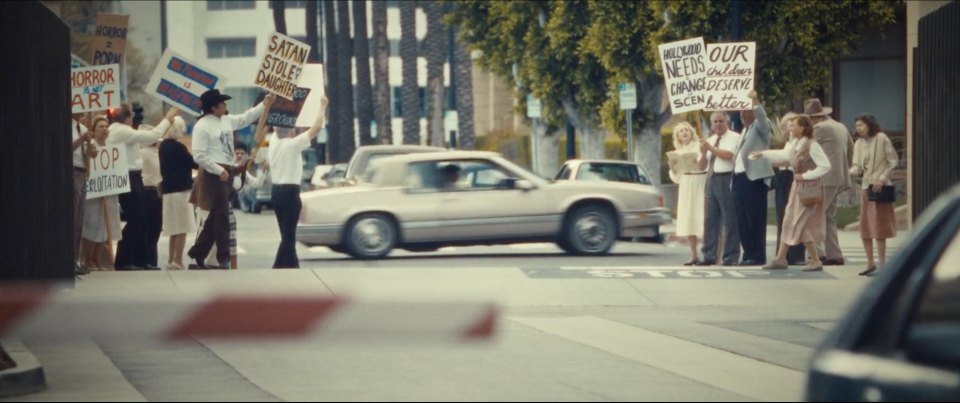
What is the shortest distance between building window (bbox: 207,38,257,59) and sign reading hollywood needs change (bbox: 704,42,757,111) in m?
85.6

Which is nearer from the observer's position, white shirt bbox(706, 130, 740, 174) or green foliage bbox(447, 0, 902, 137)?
white shirt bbox(706, 130, 740, 174)

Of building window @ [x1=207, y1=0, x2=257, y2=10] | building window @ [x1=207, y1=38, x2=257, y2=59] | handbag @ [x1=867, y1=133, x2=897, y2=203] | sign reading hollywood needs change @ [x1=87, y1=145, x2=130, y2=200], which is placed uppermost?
building window @ [x1=207, y1=0, x2=257, y2=10]

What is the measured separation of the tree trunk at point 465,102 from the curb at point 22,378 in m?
49.1

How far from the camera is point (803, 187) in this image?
56.0 feet

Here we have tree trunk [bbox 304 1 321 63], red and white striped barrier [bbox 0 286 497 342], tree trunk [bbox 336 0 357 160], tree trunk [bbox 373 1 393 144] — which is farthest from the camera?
tree trunk [bbox 304 1 321 63]

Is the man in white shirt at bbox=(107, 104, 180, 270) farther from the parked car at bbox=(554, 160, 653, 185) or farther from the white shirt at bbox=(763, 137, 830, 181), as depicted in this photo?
the parked car at bbox=(554, 160, 653, 185)

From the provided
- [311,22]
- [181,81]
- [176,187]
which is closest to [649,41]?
[181,81]

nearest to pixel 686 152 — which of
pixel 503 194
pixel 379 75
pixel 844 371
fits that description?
pixel 503 194

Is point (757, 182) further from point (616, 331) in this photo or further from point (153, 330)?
point (153, 330)

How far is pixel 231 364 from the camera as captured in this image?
10.2 meters

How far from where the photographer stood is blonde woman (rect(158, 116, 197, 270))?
17906mm

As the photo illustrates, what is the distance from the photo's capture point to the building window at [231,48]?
342ft

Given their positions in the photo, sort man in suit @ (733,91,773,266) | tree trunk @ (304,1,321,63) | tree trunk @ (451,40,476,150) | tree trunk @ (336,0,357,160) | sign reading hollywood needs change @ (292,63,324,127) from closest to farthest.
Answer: man in suit @ (733,91,773,266) → sign reading hollywood needs change @ (292,63,324,127) → tree trunk @ (451,40,476,150) → tree trunk @ (336,0,357,160) → tree trunk @ (304,1,321,63)

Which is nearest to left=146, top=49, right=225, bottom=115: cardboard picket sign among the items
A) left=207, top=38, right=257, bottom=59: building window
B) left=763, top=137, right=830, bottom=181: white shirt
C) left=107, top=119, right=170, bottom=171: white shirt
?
left=107, top=119, right=170, bottom=171: white shirt
